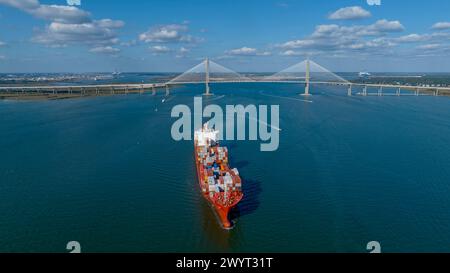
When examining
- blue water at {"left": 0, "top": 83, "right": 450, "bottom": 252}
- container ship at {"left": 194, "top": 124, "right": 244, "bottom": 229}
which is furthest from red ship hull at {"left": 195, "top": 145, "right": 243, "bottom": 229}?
blue water at {"left": 0, "top": 83, "right": 450, "bottom": 252}

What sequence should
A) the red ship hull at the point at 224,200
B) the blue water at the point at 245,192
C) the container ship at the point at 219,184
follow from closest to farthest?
the blue water at the point at 245,192 → the red ship hull at the point at 224,200 → the container ship at the point at 219,184

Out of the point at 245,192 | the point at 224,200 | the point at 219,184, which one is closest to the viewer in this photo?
the point at 224,200

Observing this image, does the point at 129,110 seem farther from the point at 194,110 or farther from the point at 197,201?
the point at 197,201

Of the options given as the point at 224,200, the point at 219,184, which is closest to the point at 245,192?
the point at 219,184

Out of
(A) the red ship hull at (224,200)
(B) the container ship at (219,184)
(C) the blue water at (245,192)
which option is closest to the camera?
(C) the blue water at (245,192)

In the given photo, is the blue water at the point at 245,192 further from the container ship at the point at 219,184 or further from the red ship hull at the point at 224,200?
the container ship at the point at 219,184

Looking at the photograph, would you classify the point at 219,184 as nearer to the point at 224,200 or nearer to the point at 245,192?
the point at 224,200

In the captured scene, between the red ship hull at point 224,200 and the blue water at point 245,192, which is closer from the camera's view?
the blue water at point 245,192

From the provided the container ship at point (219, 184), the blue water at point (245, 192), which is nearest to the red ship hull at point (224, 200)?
the container ship at point (219, 184)

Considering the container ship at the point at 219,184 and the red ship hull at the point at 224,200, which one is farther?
the container ship at the point at 219,184

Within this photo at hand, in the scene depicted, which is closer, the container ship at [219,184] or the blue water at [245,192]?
the blue water at [245,192]
